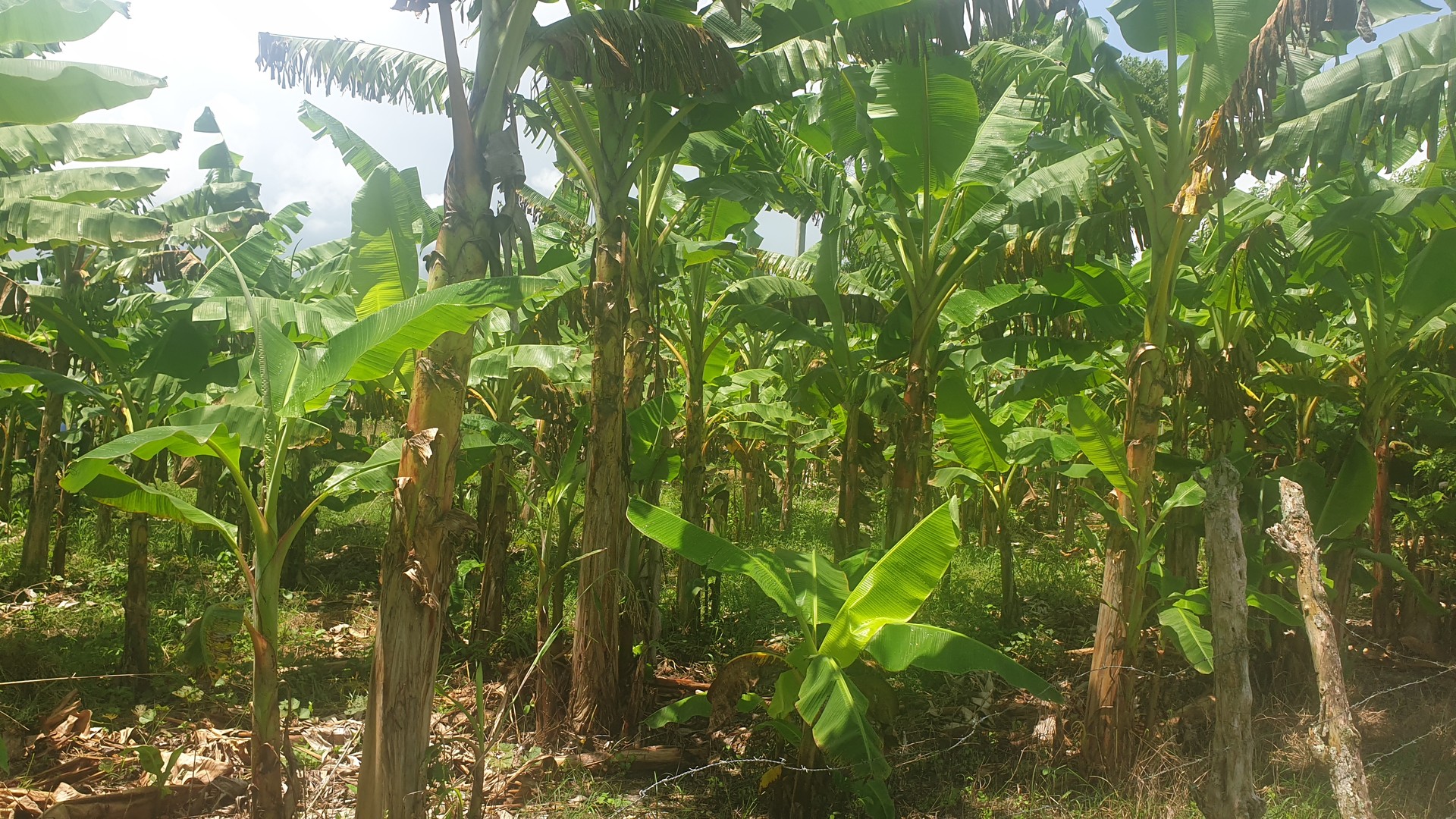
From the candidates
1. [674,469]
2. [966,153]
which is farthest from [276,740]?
[966,153]

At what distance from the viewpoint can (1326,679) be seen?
275 cm

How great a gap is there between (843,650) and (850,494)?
1.92m

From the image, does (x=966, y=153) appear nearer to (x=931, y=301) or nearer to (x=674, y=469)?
(x=931, y=301)

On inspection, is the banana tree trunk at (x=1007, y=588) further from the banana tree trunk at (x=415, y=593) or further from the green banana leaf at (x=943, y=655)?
the banana tree trunk at (x=415, y=593)

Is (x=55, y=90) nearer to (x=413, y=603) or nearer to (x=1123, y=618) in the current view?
(x=413, y=603)

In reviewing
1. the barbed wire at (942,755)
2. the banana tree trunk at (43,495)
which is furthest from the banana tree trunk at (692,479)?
the banana tree trunk at (43,495)

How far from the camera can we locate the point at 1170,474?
6094 millimetres

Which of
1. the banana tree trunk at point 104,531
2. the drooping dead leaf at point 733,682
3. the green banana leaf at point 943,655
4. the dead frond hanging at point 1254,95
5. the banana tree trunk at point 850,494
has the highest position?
the dead frond hanging at point 1254,95

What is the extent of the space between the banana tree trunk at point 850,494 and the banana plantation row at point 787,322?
8cm

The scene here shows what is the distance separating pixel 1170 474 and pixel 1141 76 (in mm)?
7369

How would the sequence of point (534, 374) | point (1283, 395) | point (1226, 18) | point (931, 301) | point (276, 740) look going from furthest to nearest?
1. point (1283, 395)
2. point (534, 374)
3. point (931, 301)
4. point (1226, 18)
5. point (276, 740)

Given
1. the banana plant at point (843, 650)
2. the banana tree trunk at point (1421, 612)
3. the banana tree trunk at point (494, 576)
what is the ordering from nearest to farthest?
the banana plant at point (843, 650) < the banana tree trunk at point (494, 576) < the banana tree trunk at point (1421, 612)

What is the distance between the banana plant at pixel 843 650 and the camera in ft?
11.4

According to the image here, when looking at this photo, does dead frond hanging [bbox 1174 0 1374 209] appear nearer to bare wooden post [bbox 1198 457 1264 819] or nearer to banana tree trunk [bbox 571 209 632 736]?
bare wooden post [bbox 1198 457 1264 819]
